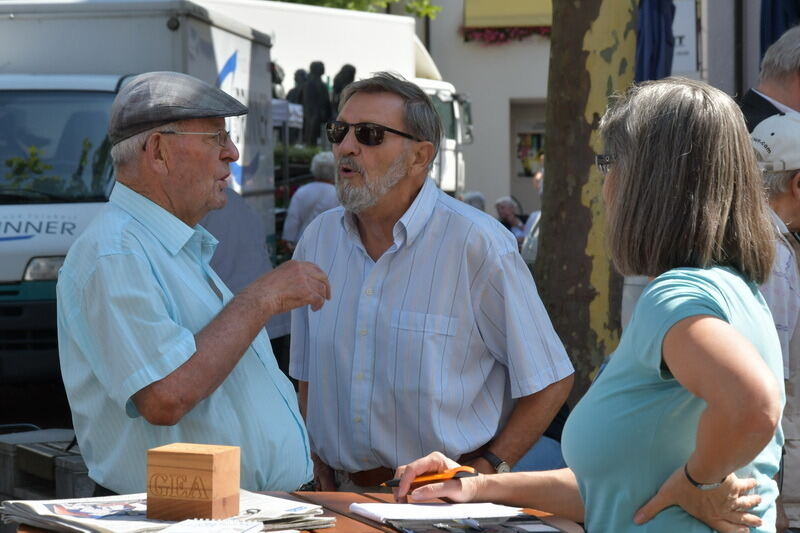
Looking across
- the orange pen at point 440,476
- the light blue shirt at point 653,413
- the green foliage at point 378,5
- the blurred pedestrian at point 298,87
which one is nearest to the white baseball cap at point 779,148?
the light blue shirt at point 653,413

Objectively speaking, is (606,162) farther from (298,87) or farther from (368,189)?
(298,87)

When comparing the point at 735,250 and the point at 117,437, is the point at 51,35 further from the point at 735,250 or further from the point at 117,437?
the point at 735,250

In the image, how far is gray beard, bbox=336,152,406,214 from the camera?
365cm

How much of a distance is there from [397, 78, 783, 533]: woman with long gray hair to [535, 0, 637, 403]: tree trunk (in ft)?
12.2

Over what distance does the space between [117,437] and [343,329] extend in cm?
92

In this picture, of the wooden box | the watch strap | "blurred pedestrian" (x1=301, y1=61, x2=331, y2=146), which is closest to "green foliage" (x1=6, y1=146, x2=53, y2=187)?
"blurred pedestrian" (x1=301, y1=61, x2=331, y2=146)

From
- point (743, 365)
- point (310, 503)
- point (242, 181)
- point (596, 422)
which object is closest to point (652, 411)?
point (596, 422)

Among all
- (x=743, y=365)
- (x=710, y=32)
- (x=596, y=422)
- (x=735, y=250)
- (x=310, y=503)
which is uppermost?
(x=710, y=32)

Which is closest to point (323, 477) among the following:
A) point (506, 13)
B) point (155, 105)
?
point (155, 105)

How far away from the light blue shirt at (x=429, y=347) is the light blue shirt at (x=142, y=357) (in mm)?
500

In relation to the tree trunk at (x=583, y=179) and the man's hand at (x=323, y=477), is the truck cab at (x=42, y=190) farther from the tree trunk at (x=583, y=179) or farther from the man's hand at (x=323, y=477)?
the man's hand at (x=323, y=477)

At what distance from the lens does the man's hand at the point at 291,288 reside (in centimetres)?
297

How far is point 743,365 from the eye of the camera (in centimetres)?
201

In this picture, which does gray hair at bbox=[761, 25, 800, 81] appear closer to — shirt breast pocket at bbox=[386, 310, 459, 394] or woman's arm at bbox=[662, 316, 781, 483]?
shirt breast pocket at bbox=[386, 310, 459, 394]
